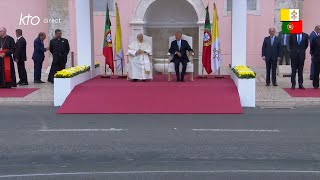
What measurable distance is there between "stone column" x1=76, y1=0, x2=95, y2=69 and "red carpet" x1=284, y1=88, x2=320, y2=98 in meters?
6.23

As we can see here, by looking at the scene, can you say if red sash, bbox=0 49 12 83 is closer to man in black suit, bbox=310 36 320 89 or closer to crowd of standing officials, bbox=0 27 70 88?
crowd of standing officials, bbox=0 27 70 88

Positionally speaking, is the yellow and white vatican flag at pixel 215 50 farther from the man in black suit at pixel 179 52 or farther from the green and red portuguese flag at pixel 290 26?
the green and red portuguese flag at pixel 290 26

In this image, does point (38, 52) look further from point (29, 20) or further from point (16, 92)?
point (29, 20)

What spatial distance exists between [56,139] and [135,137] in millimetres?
1358

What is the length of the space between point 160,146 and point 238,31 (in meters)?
9.49

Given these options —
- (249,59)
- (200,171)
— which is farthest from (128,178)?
(249,59)

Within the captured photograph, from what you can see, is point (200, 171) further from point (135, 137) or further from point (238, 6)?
point (238, 6)

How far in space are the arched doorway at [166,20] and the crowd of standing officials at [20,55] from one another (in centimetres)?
440

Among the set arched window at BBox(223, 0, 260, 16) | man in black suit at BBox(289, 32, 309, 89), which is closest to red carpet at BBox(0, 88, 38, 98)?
man in black suit at BBox(289, 32, 309, 89)

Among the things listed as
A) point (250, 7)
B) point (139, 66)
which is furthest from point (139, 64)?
point (250, 7)

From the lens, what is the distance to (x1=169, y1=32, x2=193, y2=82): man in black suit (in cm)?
1950

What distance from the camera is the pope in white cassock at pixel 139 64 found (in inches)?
781

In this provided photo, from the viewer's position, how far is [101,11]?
26.0 meters

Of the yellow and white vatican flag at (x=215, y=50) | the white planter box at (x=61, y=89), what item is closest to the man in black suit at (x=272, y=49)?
the yellow and white vatican flag at (x=215, y=50)
